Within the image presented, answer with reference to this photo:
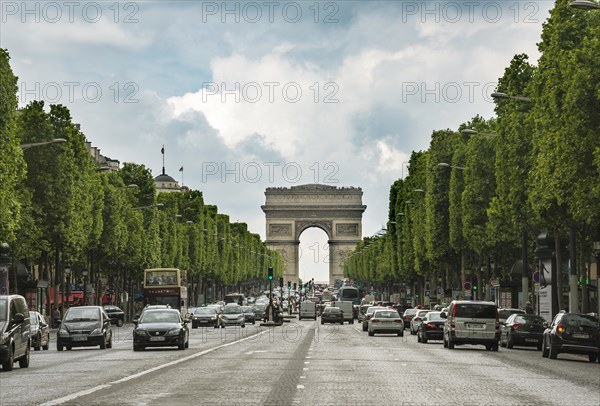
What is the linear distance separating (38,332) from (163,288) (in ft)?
120

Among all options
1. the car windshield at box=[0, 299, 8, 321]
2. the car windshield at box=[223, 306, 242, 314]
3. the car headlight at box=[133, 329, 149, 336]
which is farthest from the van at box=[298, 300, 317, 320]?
the car windshield at box=[0, 299, 8, 321]

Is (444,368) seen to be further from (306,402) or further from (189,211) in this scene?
(189,211)

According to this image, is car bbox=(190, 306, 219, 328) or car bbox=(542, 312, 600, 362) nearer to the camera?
car bbox=(542, 312, 600, 362)

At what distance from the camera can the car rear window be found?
5044cm

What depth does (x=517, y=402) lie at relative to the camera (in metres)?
21.5

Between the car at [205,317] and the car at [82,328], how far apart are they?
45.5 m

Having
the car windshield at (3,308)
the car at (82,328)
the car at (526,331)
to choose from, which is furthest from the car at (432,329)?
the car windshield at (3,308)

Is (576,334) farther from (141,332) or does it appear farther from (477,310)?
(141,332)

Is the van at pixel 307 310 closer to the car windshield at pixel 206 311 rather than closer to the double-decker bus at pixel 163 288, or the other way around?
the car windshield at pixel 206 311

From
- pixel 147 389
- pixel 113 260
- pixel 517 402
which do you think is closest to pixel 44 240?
pixel 113 260

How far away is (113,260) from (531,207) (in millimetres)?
50411

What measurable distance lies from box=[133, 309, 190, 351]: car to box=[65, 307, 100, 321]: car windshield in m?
2.86

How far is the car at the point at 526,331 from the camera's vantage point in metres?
52.7

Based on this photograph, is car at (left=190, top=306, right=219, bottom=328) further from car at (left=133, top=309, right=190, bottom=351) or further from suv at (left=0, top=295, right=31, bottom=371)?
suv at (left=0, top=295, right=31, bottom=371)
